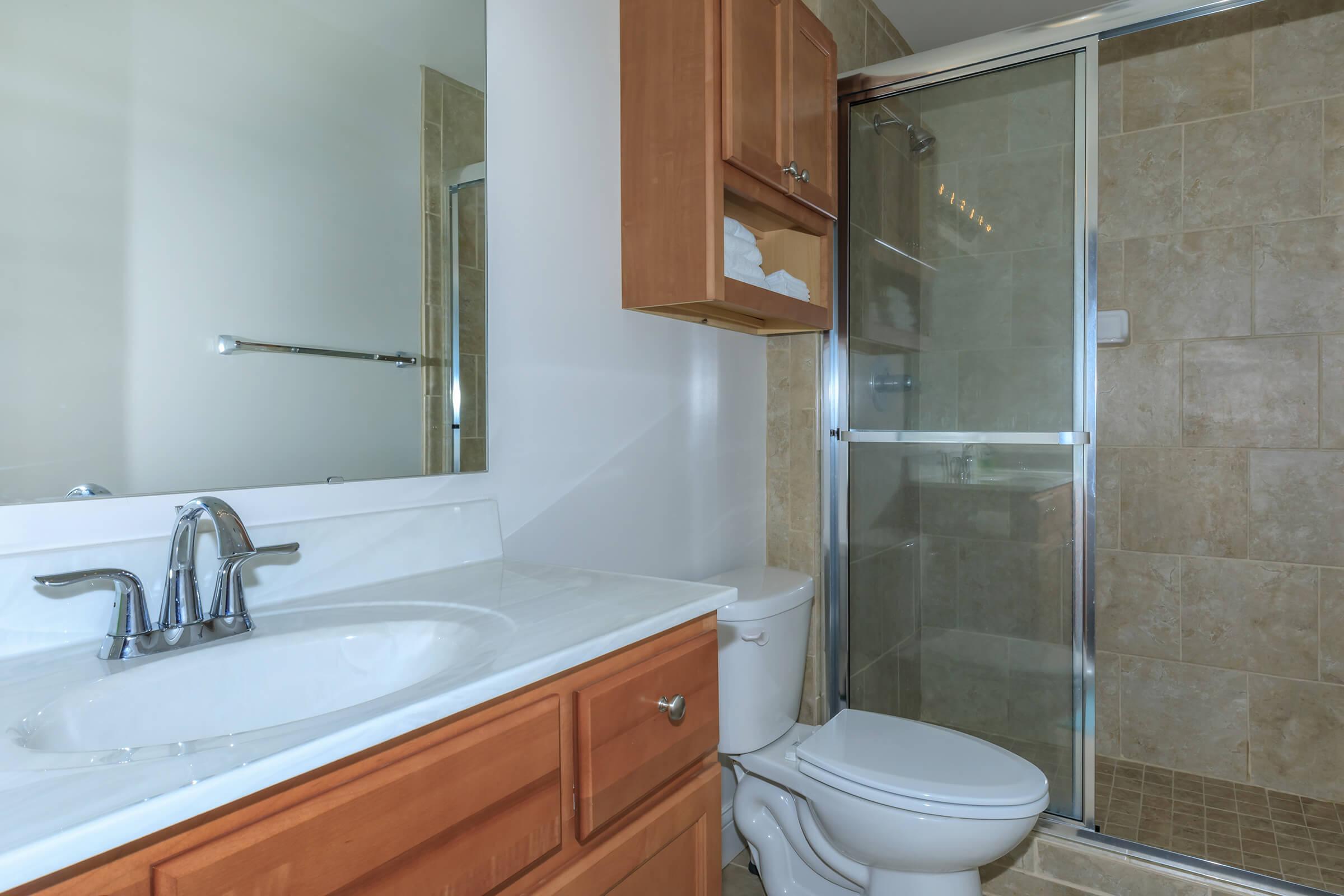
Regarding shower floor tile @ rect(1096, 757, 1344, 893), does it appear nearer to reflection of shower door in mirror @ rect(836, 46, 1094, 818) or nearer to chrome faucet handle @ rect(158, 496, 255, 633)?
reflection of shower door in mirror @ rect(836, 46, 1094, 818)

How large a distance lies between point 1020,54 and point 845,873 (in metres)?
1.94

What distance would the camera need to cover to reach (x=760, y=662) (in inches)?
66.3

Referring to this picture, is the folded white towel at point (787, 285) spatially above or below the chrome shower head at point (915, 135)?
below

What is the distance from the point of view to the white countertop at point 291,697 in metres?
0.44

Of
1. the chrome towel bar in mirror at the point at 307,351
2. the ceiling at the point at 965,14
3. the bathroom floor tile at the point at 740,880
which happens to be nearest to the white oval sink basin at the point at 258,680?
the chrome towel bar in mirror at the point at 307,351

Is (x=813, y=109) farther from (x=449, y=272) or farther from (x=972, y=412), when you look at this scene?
(x=449, y=272)

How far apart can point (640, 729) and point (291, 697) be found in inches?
15.0

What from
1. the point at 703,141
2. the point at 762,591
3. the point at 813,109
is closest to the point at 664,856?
the point at 762,591

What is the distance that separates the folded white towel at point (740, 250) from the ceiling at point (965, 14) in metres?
1.35

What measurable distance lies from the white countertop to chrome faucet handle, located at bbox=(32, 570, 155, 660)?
21 millimetres

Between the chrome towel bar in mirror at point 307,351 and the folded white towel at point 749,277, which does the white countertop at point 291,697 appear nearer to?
the chrome towel bar in mirror at point 307,351

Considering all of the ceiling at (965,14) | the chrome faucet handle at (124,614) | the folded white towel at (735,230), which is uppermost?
the ceiling at (965,14)

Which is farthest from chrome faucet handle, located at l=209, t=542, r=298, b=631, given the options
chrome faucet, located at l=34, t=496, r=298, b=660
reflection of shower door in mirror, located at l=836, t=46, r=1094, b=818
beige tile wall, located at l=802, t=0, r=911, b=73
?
beige tile wall, located at l=802, t=0, r=911, b=73

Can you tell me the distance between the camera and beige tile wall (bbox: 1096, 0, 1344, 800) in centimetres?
224
